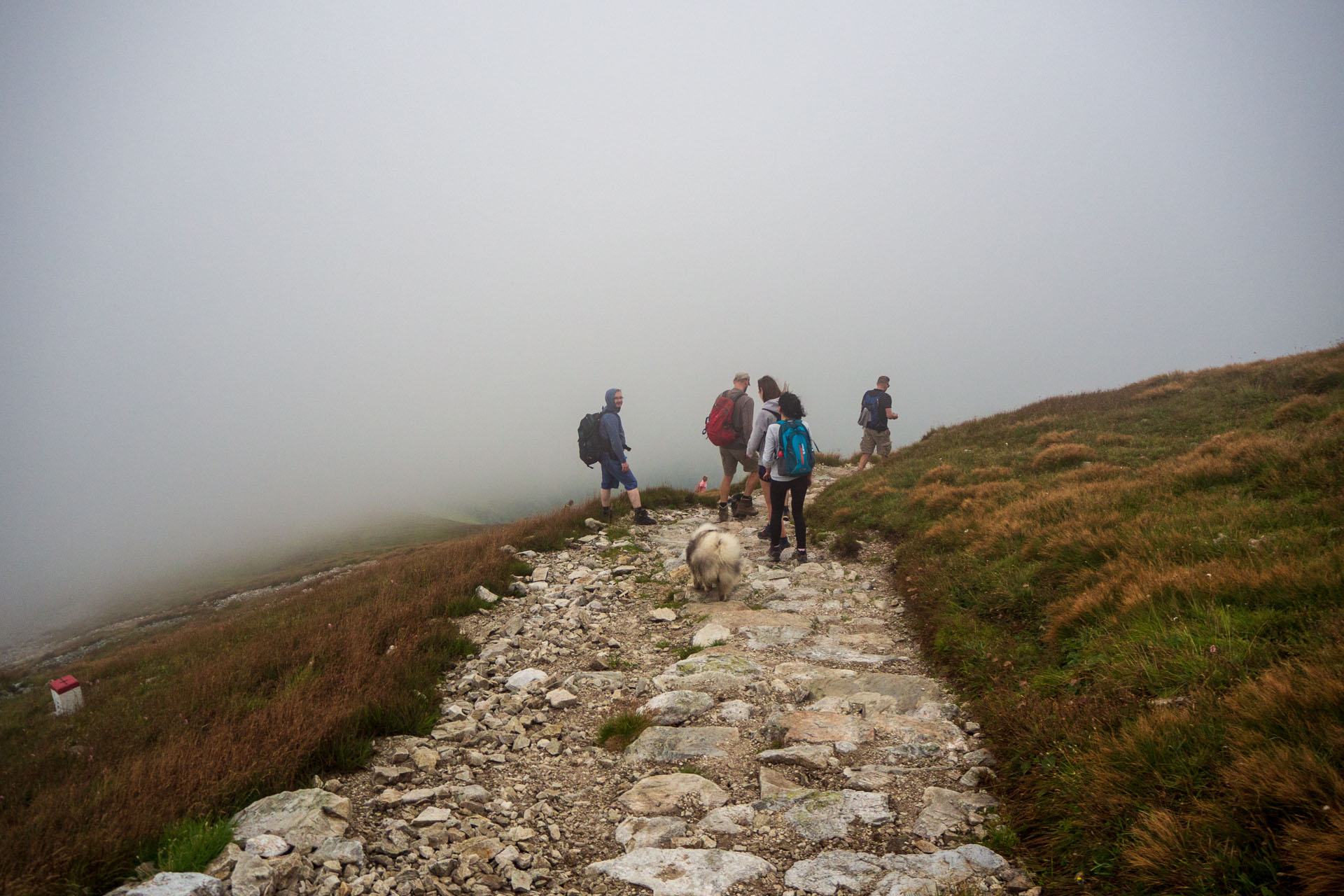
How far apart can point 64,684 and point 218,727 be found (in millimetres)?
5118

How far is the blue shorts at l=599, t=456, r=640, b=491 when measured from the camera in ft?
46.5

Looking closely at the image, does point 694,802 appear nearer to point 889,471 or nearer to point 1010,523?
point 1010,523

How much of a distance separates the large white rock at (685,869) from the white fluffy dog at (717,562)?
18.7 ft

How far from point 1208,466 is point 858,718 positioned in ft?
23.6

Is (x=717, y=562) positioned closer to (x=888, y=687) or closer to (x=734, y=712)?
(x=734, y=712)

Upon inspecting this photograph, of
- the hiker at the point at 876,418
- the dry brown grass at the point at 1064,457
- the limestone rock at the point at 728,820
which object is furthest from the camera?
the hiker at the point at 876,418

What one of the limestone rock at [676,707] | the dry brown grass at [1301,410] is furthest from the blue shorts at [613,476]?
the dry brown grass at [1301,410]

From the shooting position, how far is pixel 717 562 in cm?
971

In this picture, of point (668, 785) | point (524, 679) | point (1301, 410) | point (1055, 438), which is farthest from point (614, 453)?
point (1301, 410)

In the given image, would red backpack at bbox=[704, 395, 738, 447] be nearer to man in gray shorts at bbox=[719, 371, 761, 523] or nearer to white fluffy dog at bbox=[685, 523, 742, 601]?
man in gray shorts at bbox=[719, 371, 761, 523]

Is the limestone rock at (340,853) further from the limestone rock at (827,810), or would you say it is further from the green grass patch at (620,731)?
the limestone rock at (827,810)

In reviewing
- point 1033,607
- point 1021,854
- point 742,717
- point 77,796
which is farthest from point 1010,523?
point 77,796

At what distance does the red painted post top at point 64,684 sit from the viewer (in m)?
8.09

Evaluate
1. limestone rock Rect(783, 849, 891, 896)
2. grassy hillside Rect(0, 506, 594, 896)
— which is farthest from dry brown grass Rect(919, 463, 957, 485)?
limestone rock Rect(783, 849, 891, 896)
